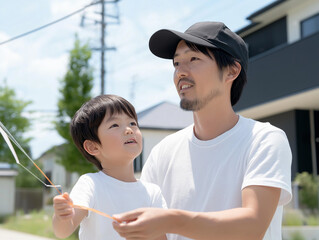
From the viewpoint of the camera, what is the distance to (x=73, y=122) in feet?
8.20

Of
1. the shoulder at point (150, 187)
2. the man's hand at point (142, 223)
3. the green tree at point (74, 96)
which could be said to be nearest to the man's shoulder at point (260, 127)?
the shoulder at point (150, 187)

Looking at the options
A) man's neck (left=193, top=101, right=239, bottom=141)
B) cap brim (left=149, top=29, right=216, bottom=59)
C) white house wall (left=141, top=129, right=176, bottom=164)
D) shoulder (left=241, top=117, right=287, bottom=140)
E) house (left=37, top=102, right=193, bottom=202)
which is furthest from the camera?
white house wall (left=141, top=129, right=176, bottom=164)

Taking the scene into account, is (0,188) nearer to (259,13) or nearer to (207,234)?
(259,13)

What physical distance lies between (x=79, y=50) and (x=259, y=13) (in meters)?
6.37

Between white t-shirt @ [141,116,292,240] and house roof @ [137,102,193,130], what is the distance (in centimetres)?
1684

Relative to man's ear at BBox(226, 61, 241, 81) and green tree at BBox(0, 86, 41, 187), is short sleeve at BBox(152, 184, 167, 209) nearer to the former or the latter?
man's ear at BBox(226, 61, 241, 81)

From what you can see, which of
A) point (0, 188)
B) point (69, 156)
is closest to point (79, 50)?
point (69, 156)

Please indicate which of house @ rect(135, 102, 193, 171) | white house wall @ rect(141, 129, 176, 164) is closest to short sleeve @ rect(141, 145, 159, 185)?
house @ rect(135, 102, 193, 171)

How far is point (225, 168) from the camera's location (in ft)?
7.13

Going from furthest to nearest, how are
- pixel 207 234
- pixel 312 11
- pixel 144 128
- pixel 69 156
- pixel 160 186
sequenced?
pixel 144 128 < pixel 69 156 < pixel 312 11 < pixel 160 186 < pixel 207 234

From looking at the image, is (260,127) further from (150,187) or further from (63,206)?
(63,206)

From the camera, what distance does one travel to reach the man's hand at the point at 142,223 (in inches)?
60.9

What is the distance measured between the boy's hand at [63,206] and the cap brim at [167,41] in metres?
0.91

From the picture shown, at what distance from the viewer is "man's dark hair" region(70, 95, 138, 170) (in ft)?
7.81
